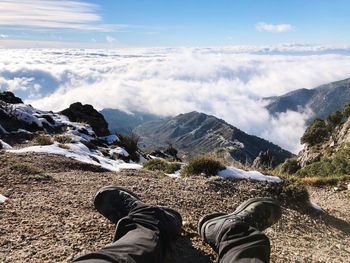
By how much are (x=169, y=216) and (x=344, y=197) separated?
25.4 ft

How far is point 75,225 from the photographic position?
5102 millimetres

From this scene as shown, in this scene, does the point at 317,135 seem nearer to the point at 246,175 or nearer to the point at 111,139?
the point at 111,139

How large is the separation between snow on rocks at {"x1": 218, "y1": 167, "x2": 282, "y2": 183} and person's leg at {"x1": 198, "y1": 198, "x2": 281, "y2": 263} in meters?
4.05

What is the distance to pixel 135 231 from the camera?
3.61 m

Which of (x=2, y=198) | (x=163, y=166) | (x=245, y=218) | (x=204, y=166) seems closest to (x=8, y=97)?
(x=163, y=166)

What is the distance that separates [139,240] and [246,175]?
665 centimetres

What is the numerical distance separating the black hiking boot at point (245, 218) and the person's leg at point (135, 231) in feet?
1.14

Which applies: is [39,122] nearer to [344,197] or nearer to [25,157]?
[25,157]

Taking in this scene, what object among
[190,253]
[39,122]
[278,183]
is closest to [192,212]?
[190,253]

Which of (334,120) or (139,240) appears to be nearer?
(139,240)

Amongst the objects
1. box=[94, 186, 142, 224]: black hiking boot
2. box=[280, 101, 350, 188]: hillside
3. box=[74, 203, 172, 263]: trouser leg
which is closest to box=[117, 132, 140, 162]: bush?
box=[94, 186, 142, 224]: black hiking boot

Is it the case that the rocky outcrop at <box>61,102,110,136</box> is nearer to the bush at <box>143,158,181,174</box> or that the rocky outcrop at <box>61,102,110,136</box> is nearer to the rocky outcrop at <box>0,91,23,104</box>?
the rocky outcrop at <box>0,91,23,104</box>

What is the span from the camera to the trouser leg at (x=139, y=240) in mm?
2809

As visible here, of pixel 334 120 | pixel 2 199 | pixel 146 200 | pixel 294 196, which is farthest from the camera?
pixel 334 120
